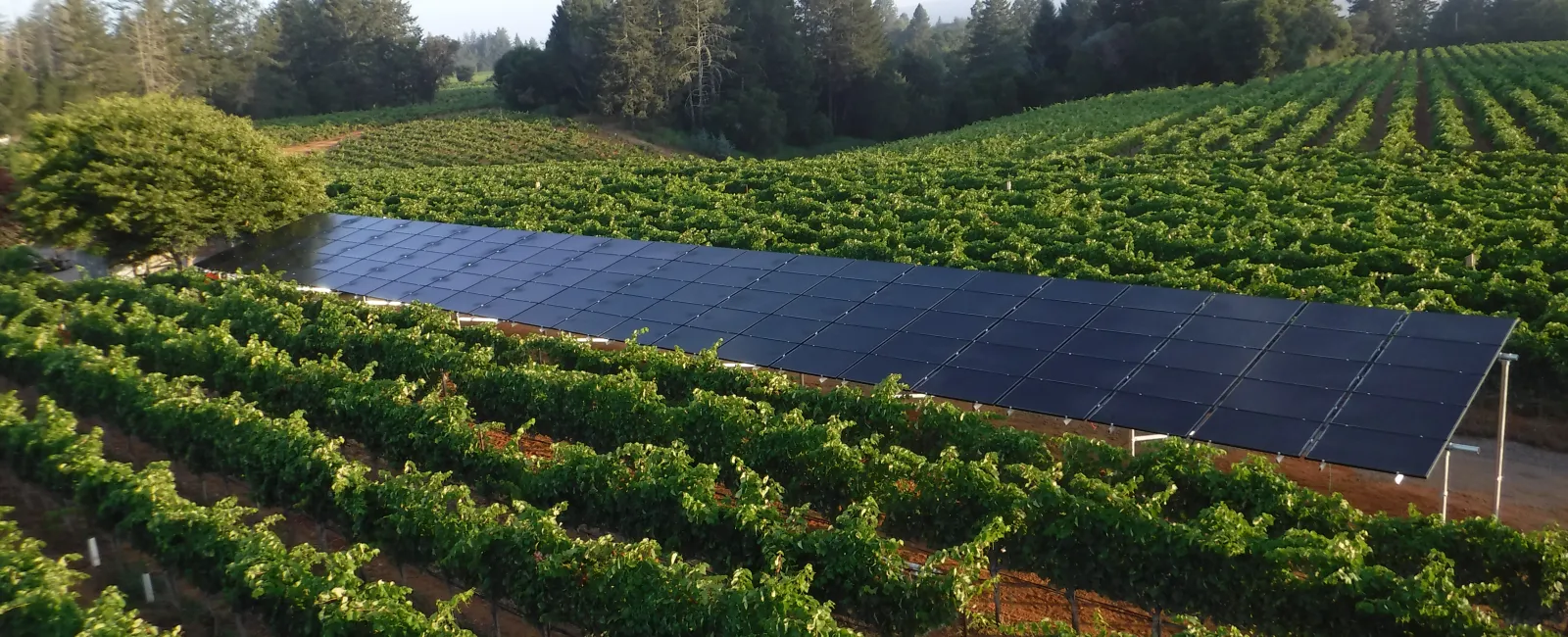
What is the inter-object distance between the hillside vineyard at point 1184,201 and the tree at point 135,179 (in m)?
7.12

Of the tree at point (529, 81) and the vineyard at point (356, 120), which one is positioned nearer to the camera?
the vineyard at point (356, 120)

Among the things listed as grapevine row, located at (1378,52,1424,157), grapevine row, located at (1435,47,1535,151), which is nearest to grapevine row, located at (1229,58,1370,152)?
grapevine row, located at (1378,52,1424,157)

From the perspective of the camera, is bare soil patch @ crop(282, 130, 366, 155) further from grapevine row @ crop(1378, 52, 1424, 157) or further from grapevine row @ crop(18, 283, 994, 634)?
grapevine row @ crop(1378, 52, 1424, 157)

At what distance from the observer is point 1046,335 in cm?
1579

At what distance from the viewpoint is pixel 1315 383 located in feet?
43.5

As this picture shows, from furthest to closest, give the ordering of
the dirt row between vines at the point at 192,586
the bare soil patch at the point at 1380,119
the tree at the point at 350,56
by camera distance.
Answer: the tree at the point at 350,56 → the bare soil patch at the point at 1380,119 → the dirt row between vines at the point at 192,586

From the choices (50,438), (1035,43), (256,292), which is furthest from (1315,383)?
(1035,43)

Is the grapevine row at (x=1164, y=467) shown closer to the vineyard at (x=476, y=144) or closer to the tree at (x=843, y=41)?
the vineyard at (x=476, y=144)

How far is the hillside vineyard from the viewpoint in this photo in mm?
21953

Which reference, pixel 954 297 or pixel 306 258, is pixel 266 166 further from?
pixel 954 297

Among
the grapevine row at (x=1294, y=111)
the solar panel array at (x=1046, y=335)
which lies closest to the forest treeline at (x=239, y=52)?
the solar panel array at (x=1046, y=335)

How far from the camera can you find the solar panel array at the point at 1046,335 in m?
12.7

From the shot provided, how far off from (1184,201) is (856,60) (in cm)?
5841

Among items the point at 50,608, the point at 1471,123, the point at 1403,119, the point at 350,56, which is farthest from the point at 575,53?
the point at 50,608
